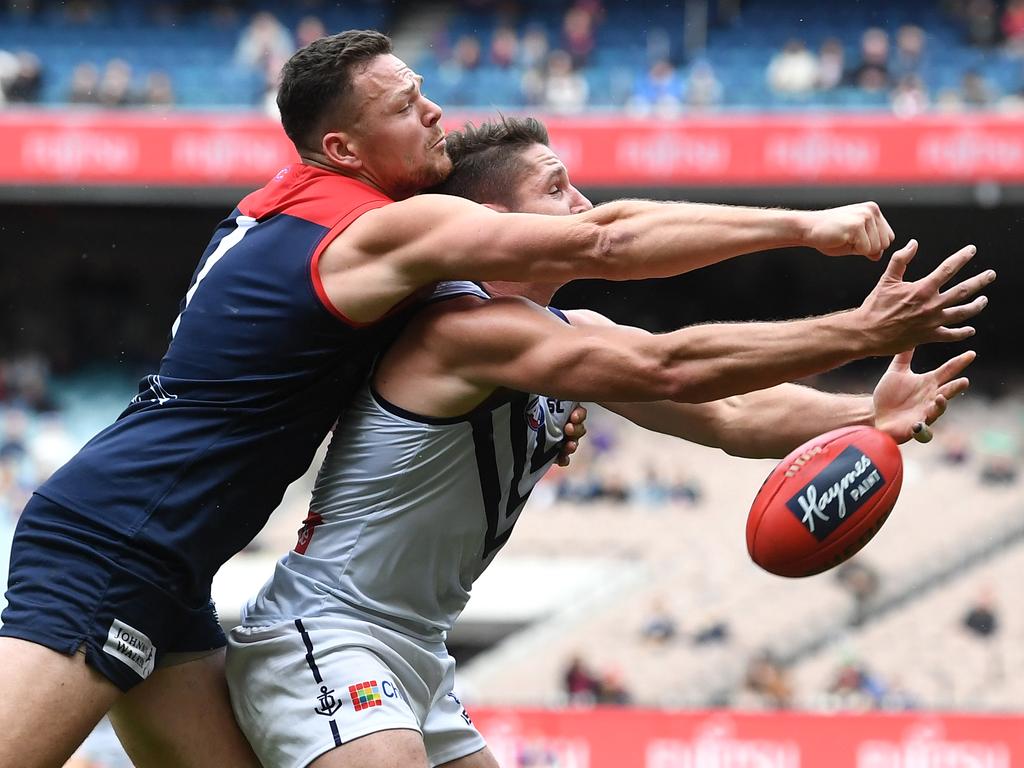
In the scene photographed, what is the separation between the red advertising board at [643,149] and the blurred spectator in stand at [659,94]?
0.35 metres

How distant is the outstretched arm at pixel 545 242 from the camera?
3613 millimetres

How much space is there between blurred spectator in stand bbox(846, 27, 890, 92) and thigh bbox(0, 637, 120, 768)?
1500 centimetres

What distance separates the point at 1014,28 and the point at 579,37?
5073mm

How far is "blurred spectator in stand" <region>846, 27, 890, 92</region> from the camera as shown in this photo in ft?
57.6

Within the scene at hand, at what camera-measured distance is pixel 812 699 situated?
46.8ft

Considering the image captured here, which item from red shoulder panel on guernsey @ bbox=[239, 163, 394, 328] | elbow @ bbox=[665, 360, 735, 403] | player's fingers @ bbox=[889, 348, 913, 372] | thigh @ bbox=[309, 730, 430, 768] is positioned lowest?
thigh @ bbox=[309, 730, 430, 768]

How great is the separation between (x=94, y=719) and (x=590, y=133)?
45.4 ft

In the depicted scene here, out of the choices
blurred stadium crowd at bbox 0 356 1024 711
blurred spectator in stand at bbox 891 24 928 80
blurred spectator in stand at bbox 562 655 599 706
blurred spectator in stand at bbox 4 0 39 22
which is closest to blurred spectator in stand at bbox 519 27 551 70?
blurred spectator in stand at bbox 891 24 928 80

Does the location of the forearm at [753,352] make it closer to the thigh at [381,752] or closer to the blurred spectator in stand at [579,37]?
the thigh at [381,752]

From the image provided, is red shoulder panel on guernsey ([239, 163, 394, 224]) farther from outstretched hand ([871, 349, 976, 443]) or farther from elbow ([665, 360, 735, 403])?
outstretched hand ([871, 349, 976, 443])

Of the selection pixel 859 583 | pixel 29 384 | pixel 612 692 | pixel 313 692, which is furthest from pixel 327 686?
pixel 29 384

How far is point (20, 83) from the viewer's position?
1817 centimetres

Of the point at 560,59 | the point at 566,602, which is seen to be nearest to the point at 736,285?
the point at 560,59

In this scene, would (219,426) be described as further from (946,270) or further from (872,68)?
(872,68)
